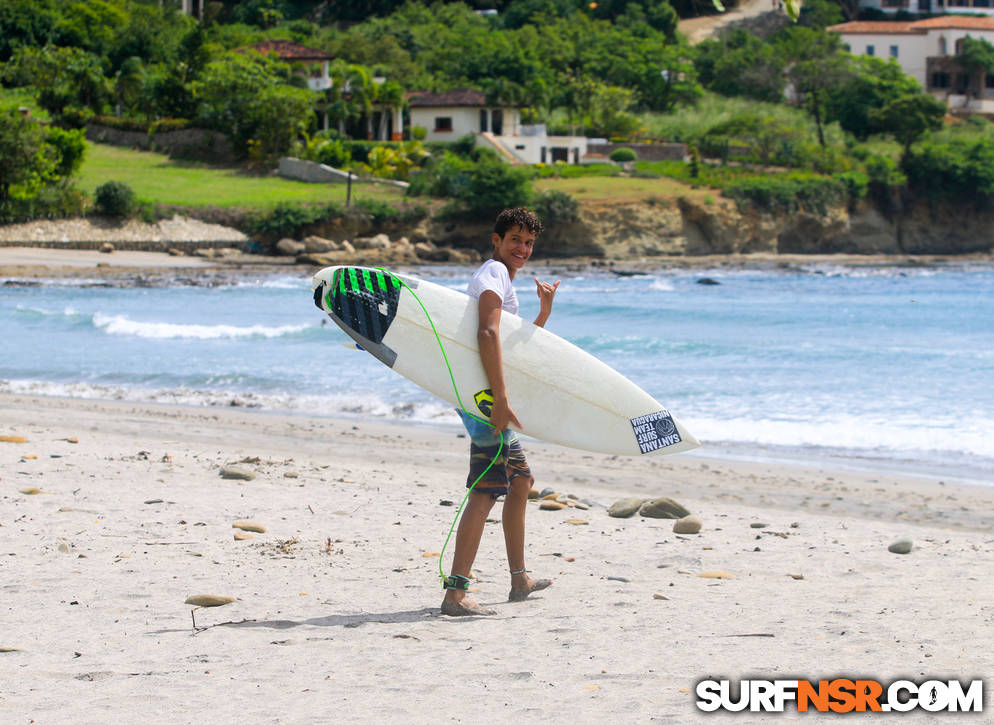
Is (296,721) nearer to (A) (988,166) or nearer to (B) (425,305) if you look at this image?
(B) (425,305)

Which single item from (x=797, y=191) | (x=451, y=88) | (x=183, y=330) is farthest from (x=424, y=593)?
(x=451, y=88)

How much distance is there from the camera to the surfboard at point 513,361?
4590 millimetres

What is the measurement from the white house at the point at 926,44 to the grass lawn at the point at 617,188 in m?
35.9

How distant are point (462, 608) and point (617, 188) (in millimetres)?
47536

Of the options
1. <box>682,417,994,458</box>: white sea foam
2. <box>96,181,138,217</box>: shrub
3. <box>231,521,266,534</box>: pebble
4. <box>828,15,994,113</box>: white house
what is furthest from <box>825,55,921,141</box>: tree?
<box>231,521,266,534</box>: pebble

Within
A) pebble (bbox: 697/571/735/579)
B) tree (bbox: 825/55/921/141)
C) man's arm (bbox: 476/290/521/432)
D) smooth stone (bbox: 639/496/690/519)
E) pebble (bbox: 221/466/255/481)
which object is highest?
tree (bbox: 825/55/921/141)

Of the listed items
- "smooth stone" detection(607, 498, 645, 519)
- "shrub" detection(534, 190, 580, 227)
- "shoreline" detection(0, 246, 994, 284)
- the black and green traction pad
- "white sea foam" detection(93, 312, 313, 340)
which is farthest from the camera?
"shrub" detection(534, 190, 580, 227)

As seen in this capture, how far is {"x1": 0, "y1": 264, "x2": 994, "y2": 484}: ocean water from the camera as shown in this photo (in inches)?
399

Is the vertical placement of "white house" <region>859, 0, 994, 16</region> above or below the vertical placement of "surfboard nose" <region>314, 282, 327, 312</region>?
above

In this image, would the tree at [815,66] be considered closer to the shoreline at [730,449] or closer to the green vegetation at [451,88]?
the green vegetation at [451,88]

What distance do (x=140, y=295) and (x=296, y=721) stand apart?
2661 cm

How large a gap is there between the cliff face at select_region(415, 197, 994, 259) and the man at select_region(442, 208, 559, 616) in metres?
42.9

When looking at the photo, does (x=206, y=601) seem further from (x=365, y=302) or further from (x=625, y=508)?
(x=625, y=508)

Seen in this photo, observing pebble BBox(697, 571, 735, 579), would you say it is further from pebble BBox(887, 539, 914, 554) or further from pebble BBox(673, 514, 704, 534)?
pebble BBox(887, 539, 914, 554)
